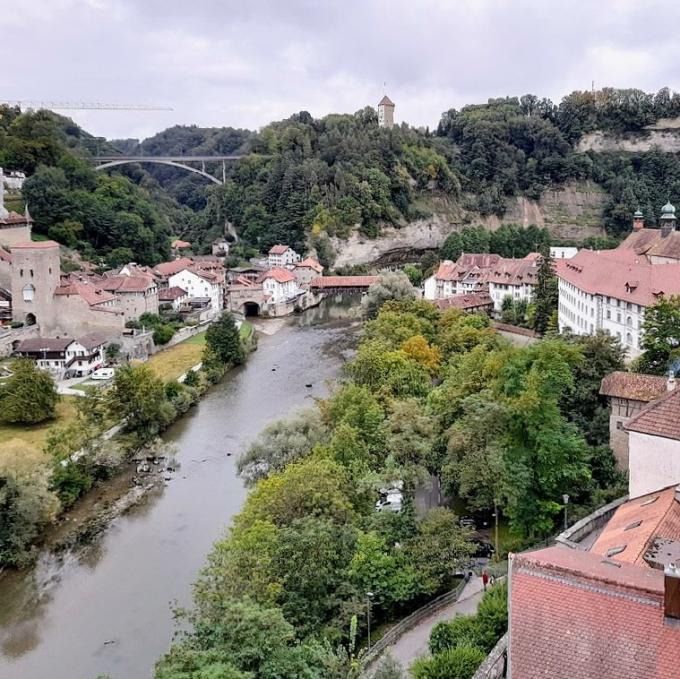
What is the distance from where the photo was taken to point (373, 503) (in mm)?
20641

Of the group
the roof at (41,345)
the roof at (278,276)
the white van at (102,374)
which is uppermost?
the roof at (278,276)

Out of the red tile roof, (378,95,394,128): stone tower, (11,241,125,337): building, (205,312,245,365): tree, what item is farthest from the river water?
(378,95,394,128): stone tower

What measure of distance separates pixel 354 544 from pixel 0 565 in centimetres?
1154

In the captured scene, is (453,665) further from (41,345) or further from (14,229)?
(14,229)

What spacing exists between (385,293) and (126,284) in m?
17.5

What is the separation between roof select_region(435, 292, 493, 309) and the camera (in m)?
50.7

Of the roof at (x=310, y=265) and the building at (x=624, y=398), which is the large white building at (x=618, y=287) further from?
the roof at (x=310, y=265)

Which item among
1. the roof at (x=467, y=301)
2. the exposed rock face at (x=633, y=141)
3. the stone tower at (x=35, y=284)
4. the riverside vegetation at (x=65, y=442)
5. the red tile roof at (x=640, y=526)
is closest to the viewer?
the red tile roof at (x=640, y=526)

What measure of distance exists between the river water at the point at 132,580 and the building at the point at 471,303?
63.7 feet

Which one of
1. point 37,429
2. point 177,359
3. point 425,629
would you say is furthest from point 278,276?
point 425,629

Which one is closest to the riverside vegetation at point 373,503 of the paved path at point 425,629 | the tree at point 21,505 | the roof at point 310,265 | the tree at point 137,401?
the paved path at point 425,629

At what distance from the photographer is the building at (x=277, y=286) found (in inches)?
2518

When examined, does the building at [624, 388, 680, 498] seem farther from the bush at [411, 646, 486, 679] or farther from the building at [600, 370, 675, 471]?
the building at [600, 370, 675, 471]

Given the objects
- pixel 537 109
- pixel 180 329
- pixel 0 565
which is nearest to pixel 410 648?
pixel 0 565
